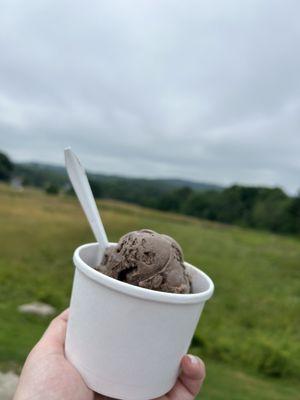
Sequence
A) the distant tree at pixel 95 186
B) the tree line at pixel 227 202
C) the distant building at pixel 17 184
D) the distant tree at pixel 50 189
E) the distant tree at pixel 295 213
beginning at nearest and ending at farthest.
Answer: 1. the distant tree at pixel 95 186
2. the distant tree at pixel 50 189
3. the tree line at pixel 227 202
4. the distant building at pixel 17 184
5. the distant tree at pixel 295 213

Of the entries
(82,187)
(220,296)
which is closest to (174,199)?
(220,296)

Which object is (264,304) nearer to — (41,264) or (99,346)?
(41,264)

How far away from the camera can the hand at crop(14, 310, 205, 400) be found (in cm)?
173

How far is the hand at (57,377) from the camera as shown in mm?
1731

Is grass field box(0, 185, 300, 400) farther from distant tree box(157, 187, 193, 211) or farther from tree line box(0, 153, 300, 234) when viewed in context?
distant tree box(157, 187, 193, 211)

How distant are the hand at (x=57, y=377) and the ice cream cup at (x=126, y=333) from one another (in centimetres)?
5

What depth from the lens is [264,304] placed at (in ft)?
46.3

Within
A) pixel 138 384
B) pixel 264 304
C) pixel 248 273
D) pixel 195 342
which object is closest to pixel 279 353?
pixel 195 342

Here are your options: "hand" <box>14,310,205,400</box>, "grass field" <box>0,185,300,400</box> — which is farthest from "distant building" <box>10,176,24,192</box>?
"hand" <box>14,310,205,400</box>

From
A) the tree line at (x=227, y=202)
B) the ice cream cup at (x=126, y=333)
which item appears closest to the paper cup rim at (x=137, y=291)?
the ice cream cup at (x=126, y=333)

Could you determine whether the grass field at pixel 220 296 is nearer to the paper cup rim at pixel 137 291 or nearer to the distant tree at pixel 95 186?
the distant tree at pixel 95 186

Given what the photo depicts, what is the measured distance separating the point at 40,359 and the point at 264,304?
43.6 ft

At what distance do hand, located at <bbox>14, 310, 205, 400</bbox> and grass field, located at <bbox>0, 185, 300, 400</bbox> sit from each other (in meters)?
3.98

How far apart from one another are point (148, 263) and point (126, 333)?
34cm
